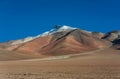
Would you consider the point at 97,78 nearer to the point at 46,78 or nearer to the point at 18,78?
the point at 46,78

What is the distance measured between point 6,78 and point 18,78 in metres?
1.06

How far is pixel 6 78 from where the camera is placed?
32562 mm

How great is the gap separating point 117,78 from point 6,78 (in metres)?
9.72

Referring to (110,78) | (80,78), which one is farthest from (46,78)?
(110,78)

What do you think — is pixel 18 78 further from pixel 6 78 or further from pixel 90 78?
pixel 90 78

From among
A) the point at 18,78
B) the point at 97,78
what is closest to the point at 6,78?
the point at 18,78

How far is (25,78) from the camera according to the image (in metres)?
32.5

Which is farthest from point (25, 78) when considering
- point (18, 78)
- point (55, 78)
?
point (55, 78)

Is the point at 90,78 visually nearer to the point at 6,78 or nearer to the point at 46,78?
the point at 46,78

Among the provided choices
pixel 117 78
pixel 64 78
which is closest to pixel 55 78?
pixel 64 78

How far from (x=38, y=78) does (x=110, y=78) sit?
6271mm

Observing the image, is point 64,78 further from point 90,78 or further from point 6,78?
point 6,78

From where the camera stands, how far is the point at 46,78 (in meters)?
32.4

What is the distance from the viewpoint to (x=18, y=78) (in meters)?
32.5
